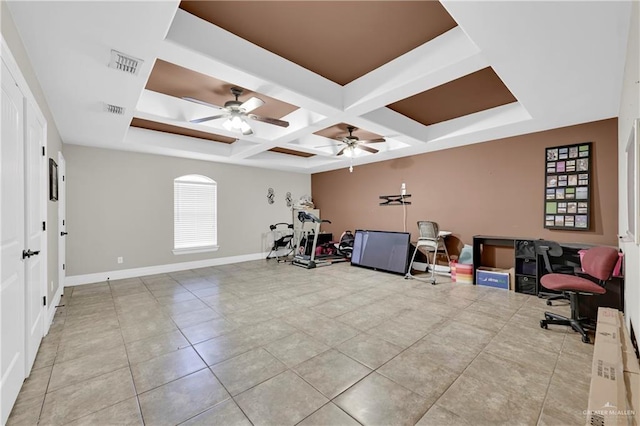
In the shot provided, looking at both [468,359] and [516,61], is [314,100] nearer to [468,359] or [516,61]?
[516,61]

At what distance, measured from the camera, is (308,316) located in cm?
344

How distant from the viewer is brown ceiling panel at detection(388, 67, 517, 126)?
3400 millimetres

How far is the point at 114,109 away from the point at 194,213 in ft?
11.1

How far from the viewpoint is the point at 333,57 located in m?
2.93

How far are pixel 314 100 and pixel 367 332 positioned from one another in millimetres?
2733

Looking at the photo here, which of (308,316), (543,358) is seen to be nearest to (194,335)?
(308,316)

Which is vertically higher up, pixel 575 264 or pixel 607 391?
pixel 575 264

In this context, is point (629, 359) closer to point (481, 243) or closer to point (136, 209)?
point (481, 243)

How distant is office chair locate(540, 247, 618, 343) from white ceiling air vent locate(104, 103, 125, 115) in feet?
18.1

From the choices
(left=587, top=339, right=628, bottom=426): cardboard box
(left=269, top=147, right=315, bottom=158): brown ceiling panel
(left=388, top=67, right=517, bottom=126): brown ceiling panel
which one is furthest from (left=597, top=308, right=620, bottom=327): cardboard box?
(left=269, top=147, right=315, bottom=158): brown ceiling panel

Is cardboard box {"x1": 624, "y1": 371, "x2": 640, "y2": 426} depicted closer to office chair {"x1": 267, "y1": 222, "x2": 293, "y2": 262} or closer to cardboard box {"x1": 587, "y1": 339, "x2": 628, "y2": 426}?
cardboard box {"x1": 587, "y1": 339, "x2": 628, "y2": 426}

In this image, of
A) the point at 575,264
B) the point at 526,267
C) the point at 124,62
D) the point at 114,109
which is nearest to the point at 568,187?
the point at 575,264

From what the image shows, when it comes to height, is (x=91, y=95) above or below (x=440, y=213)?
above

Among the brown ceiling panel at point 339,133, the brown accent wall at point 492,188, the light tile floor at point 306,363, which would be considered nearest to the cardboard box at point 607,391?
the light tile floor at point 306,363
